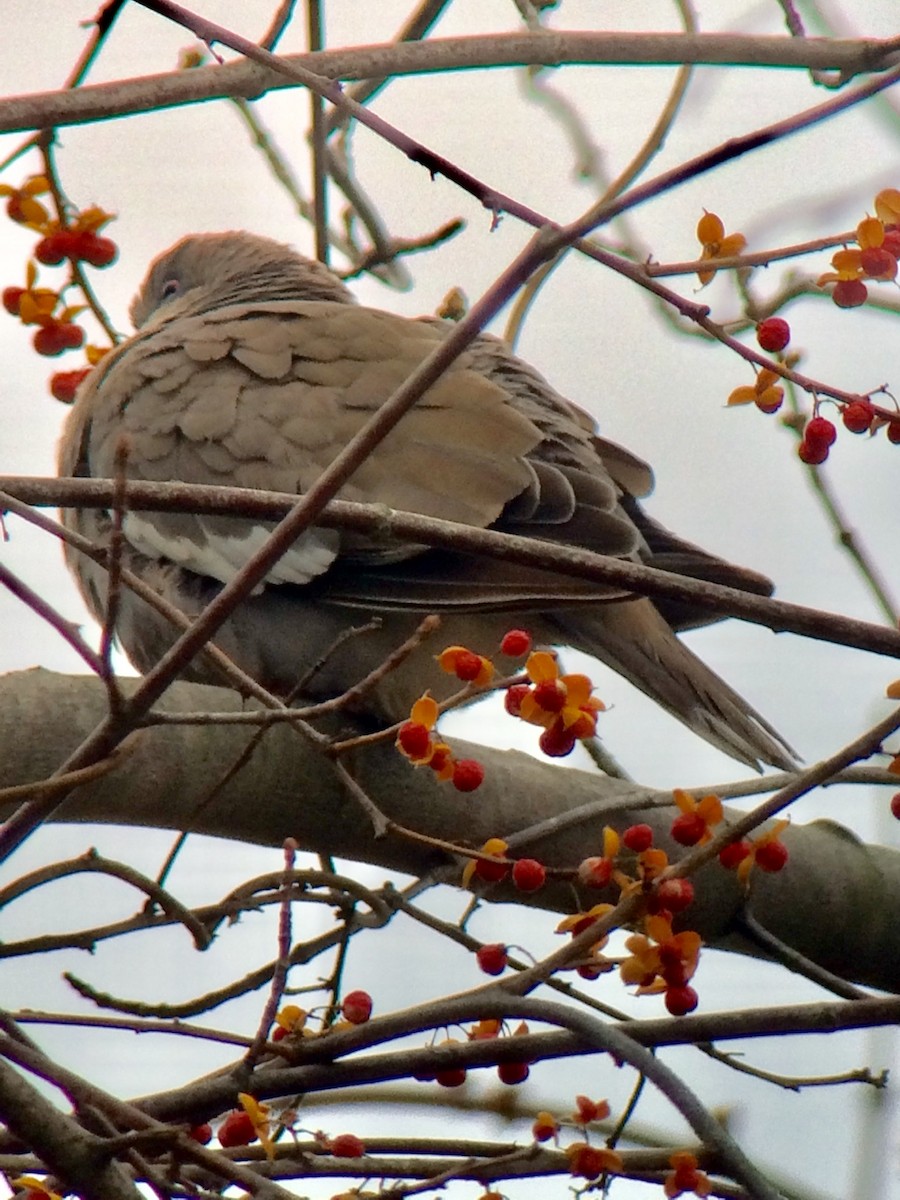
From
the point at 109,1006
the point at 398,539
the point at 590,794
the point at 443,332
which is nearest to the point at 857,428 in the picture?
the point at 398,539

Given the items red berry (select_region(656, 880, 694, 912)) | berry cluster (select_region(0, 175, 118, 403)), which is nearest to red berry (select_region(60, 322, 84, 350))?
berry cluster (select_region(0, 175, 118, 403))

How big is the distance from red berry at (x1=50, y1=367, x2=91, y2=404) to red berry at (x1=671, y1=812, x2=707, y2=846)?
3.27 feet

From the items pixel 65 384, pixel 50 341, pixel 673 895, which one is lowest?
pixel 673 895

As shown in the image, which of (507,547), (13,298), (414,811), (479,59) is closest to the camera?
(507,547)

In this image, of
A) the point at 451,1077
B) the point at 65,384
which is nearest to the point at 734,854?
the point at 451,1077

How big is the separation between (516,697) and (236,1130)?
0.34m

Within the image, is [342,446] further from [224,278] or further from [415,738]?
[224,278]

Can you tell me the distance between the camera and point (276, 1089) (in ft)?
2.96

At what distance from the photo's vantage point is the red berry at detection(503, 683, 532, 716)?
0.93m

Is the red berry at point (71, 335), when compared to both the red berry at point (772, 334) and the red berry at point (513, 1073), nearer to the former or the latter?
the red berry at point (772, 334)

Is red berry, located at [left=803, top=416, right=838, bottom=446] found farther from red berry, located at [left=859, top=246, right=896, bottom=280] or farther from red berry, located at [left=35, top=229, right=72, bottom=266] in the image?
red berry, located at [left=35, top=229, right=72, bottom=266]

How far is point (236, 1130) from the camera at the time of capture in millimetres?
992

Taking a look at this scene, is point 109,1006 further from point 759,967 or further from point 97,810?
point 759,967

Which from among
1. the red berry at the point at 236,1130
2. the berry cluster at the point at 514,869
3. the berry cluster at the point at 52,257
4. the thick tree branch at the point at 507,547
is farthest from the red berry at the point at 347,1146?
the berry cluster at the point at 52,257
